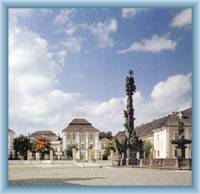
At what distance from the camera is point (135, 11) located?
344 inches

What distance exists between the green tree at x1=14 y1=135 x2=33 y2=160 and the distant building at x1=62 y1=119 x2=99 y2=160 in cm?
60

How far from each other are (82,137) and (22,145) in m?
1.26

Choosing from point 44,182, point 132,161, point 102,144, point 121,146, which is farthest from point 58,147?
point 132,161

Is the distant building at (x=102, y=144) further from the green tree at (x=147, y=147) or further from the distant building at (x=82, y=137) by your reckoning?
the green tree at (x=147, y=147)

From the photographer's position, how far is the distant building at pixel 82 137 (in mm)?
9438

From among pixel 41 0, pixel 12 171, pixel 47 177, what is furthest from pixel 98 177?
pixel 41 0

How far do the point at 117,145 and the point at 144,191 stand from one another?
410 centimetres

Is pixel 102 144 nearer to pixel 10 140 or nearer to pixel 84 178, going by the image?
pixel 84 178

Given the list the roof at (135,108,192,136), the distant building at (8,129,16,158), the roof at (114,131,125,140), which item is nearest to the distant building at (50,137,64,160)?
the roof at (114,131,125,140)

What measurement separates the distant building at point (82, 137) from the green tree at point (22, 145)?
1.97 ft

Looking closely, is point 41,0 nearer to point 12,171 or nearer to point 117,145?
point 12,171

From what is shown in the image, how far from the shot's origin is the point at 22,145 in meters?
9.37

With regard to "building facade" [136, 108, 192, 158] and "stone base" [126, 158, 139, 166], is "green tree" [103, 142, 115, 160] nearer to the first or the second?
"building facade" [136, 108, 192, 158]
